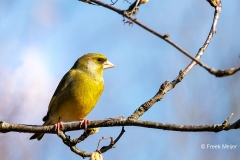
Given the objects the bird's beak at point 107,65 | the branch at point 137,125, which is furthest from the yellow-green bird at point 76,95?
the branch at point 137,125

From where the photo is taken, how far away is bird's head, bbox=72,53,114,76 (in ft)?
20.4

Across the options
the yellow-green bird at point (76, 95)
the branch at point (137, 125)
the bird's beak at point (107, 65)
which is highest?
the bird's beak at point (107, 65)

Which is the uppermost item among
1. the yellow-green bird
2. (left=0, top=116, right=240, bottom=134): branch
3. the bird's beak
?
the bird's beak

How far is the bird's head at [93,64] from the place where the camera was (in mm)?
6226

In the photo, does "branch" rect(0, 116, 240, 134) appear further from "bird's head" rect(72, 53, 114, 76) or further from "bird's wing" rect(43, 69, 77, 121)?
"bird's head" rect(72, 53, 114, 76)

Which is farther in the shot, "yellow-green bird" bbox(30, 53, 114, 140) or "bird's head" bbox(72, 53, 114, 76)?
"bird's head" bbox(72, 53, 114, 76)

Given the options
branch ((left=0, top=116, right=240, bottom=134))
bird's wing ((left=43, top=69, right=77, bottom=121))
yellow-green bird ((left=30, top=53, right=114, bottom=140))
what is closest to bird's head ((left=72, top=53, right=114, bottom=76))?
yellow-green bird ((left=30, top=53, right=114, bottom=140))

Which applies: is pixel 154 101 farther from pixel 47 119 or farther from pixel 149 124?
pixel 47 119

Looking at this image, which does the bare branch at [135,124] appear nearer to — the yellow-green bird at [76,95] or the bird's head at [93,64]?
the yellow-green bird at [76,95]

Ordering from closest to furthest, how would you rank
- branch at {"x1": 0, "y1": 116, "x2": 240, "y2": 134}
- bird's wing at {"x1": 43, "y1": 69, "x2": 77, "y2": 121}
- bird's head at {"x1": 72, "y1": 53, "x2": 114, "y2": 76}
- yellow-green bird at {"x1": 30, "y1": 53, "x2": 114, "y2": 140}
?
1. branch at {"x1": 0, "y1": 116, "x2": 240, "y2": 134}
2. yellow-green bird at {"x1": 30, "y1": 53, "x2": 114, "y2": 140}
3. bird's wing at {"x1": 43, "y1": 69, "x2": 77, "y2": 121}
4. bird's head at {"x1": 72, "y1": 53, "x2": 114, "y2": 76}

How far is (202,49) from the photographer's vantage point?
13.4 ft

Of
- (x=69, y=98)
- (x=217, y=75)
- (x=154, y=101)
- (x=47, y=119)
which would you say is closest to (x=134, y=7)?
(x=217, y=75)

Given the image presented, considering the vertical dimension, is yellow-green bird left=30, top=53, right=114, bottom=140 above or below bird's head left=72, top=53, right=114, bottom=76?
below

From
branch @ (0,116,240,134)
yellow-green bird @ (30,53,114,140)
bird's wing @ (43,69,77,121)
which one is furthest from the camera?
bird's wing @ (43,69,77,121)
